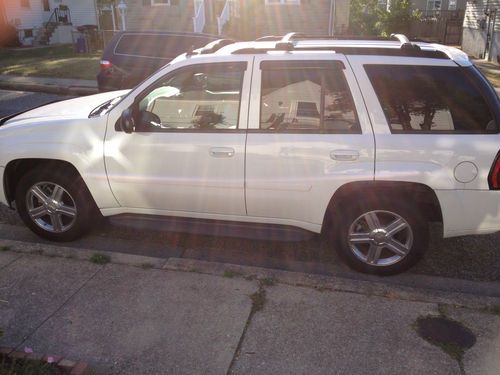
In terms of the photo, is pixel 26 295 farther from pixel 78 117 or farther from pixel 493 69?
pixel 493 69

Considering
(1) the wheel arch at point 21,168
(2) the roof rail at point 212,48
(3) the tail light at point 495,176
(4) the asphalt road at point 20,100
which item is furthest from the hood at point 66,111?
(4) the asphalt road at point 20,100

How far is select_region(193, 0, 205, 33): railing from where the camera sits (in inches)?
839

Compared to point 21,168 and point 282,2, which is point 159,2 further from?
point 21,168

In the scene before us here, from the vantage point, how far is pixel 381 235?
12.5ft

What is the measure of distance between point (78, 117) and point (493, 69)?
16015 millimetres

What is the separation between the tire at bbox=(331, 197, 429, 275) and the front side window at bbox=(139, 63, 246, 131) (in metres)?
1.19

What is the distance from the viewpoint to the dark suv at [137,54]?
32.8 feet

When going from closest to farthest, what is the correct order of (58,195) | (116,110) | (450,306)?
(450,306)
(116,110)
(58,195)

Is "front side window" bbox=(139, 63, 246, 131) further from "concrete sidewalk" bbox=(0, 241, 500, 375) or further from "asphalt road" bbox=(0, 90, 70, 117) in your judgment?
"asphalt road" bbox=(0, 90, 70, 117)

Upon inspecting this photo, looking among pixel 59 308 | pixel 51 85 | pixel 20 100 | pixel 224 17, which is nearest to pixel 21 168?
pixel 59 308

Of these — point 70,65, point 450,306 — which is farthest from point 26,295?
point 70,65

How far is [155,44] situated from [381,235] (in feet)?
25.8

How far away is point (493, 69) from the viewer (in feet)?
53.9

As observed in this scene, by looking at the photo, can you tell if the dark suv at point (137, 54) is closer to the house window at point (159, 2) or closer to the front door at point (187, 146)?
the front door at point (187, 146)
